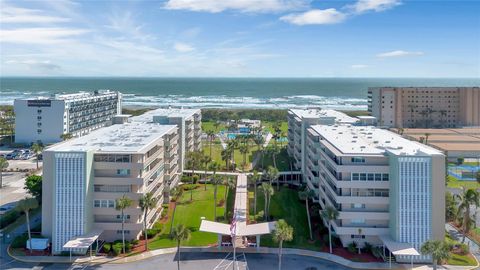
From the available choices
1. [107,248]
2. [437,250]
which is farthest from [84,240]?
[437,250]

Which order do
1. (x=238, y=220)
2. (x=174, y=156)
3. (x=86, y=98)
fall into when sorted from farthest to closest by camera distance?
(x=86, y=98)
(x=174, y=156)
(x=238, y=220)

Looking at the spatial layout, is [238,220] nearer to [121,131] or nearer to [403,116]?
[121,131]

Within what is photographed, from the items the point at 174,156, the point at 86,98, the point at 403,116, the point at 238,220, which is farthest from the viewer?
the point at 403,116

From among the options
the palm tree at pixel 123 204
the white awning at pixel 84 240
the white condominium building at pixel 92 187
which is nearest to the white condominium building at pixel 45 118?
the white condominium building at pixel 92 187

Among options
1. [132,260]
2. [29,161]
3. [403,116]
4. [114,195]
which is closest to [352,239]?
[132,260]

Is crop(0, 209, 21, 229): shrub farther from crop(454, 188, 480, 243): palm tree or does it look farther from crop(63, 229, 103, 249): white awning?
crop(454, 188, 480, 243): palm tree

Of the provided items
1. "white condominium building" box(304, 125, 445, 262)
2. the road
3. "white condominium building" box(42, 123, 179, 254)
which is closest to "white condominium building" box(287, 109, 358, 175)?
"white condominium building" box(304, 125, 445, 262)

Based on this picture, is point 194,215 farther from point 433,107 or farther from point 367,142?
point 433,107

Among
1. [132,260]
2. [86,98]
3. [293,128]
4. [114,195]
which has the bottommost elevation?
[132,260]
